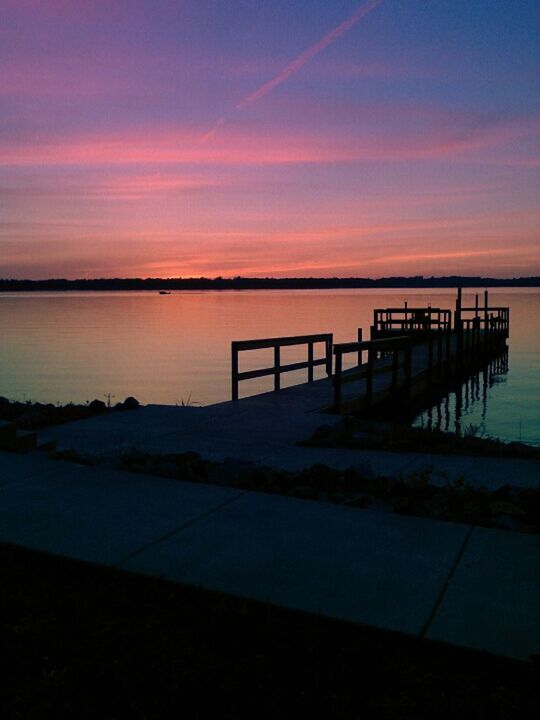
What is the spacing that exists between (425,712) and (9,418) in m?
10.0

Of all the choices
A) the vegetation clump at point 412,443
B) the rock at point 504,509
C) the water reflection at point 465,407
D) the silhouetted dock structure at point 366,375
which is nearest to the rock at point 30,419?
the vegetation clump at point 412,443

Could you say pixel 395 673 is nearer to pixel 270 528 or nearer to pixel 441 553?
pixel 441 553

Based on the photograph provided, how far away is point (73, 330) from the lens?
235ft

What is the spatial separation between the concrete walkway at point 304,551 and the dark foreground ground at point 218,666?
151 millimetres

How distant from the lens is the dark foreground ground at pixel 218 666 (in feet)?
10.2

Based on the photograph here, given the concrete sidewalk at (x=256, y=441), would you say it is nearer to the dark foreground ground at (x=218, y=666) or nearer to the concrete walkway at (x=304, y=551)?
the concrete walkway at (x=304, y=551)

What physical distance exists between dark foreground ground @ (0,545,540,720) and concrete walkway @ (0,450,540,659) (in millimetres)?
151

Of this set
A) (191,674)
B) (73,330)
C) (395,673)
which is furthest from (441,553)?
(73,330)

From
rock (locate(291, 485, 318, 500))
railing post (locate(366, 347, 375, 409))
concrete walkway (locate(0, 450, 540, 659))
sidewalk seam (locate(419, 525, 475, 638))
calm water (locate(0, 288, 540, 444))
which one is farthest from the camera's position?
calm water (locate(0, 288, 540, 444))

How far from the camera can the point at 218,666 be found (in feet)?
11.2

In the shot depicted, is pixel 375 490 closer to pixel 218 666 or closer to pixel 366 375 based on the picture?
pixel 218 666

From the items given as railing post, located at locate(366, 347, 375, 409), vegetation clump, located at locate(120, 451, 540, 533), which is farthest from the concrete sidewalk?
railing post, located at locate(366, 347, 375, 409)

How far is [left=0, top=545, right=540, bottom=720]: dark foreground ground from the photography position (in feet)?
10.2

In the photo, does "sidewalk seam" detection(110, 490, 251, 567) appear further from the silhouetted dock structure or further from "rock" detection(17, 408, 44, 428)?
the silhouetted dock structure
